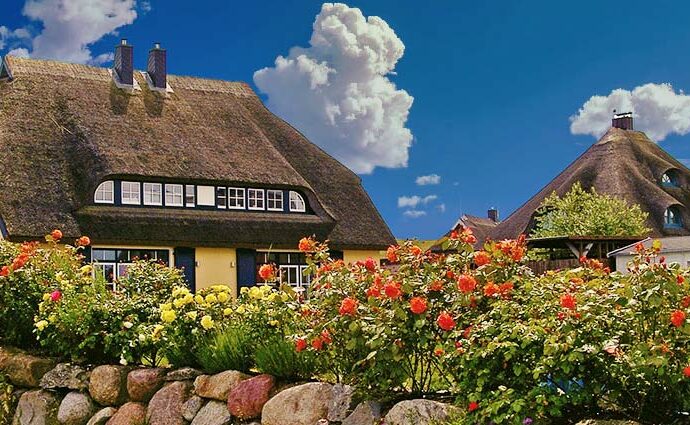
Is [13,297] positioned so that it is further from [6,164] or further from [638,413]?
[6,164]

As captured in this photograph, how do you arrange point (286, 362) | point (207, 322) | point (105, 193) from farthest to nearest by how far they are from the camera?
point (105, 193) < point (207, 322) < point (286, 362)

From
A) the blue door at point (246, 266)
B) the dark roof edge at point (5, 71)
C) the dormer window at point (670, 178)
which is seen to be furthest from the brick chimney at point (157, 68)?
the dormer window at point (670, 178)

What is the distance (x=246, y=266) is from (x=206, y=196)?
2.58 meters

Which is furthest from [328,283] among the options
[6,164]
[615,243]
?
[615,243]

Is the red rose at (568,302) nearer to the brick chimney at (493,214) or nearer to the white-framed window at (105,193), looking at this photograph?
the white-framed window at (105,193)

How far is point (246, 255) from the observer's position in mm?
28406

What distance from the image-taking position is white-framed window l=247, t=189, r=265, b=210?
29734mm

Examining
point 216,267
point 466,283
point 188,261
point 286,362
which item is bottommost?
point 286,362

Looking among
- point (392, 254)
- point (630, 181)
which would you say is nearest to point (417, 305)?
point (392, 254)

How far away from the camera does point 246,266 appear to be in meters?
28.4

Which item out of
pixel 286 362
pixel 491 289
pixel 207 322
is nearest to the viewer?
pixel 491 289

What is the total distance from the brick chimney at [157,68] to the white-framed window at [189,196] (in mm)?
5445

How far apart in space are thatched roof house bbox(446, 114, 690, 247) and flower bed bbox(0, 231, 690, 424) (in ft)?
120

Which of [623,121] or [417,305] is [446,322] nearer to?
[417,305]
